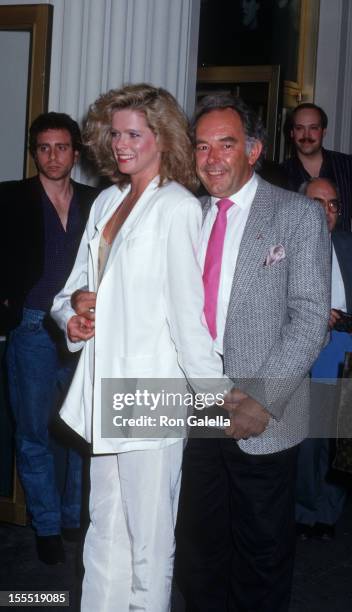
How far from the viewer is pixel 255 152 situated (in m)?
2.54

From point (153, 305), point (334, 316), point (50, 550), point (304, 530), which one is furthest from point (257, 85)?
point (153, 305)

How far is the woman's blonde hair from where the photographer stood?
2.39m

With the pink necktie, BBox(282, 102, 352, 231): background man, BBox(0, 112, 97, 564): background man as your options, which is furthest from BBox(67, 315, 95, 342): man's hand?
BBox(282, 102, 352, 231): background man

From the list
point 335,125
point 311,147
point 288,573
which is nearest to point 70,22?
point 311,147

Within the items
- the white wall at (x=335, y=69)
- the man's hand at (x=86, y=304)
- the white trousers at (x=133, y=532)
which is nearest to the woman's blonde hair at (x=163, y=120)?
the man's hand at (x=86, y=304)

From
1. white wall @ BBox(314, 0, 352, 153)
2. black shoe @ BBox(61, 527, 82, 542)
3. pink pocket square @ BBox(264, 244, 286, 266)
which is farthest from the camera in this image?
white wall @ BBox(314, 0, 352, 153)

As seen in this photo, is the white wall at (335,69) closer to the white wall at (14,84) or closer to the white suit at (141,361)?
the white wall at (14,84)

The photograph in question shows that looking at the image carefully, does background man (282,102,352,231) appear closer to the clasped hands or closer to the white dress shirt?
the white dress shirt

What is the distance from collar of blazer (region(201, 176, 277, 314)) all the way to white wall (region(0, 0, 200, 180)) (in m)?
A: 1.75

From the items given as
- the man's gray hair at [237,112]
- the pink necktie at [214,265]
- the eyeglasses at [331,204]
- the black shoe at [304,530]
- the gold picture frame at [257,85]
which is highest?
the gold picture frame at [257,85]

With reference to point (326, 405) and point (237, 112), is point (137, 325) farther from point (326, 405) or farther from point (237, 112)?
point (326, 405)

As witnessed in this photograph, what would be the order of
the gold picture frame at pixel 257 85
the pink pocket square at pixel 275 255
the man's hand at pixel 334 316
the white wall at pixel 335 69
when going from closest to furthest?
1. the pink pocket square at pixel 275 255
2. the man's hand at pixel 334 316
3. the gold picture frame at pixel 257 85
4. the white wall at pixel 335 69

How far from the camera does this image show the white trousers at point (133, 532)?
2410 mm

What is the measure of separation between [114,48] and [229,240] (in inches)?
73.0
